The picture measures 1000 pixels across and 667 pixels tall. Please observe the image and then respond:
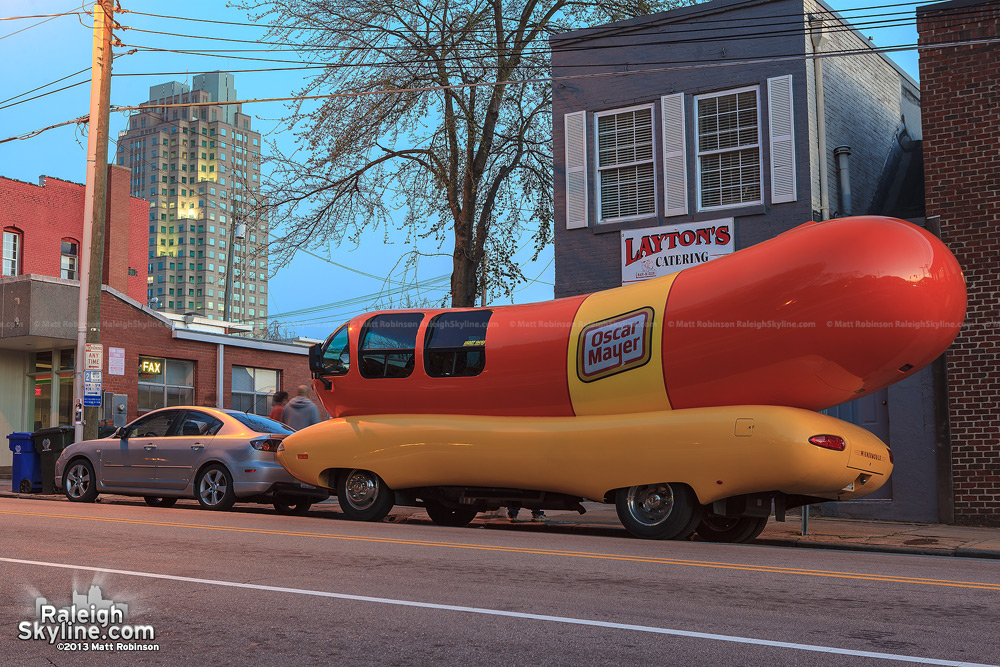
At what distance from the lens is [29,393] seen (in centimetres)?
2805

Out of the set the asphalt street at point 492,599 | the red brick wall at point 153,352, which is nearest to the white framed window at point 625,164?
the asphalt street at point 492,599

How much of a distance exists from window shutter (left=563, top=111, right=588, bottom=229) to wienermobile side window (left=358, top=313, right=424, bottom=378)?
5869 mm

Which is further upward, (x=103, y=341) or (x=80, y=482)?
(x=103, y=341)

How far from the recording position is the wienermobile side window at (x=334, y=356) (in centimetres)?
1324

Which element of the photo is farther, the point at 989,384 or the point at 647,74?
the point at 647,74

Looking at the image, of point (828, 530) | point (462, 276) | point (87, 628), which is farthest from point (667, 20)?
point (87, 628)

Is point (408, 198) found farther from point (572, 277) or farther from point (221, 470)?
point (221, 470)

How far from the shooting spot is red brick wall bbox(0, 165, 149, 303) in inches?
1355

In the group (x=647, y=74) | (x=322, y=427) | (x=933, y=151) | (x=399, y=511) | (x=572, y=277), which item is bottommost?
(x=399, y=511)

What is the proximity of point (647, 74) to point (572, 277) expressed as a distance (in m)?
3.78

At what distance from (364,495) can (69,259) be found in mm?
27492

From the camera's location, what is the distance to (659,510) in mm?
11133

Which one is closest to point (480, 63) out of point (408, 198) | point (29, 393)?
point (408, 198)

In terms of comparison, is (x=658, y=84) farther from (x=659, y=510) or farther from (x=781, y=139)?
(x=659, y=510)
